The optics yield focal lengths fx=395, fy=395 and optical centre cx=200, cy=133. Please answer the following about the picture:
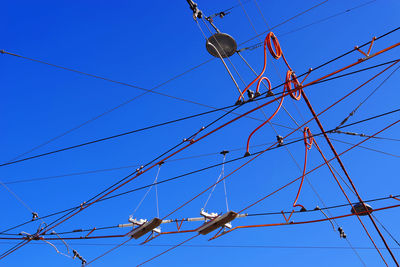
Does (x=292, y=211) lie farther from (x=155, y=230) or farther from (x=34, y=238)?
(x=34, y=238)

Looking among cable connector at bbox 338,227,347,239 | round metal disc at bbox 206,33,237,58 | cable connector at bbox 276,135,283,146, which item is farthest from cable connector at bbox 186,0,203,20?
cable connector at bbox 338,227,347,239

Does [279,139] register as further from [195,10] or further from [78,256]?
[78,256]

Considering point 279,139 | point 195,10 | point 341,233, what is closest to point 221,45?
point 195,10

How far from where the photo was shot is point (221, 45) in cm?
803

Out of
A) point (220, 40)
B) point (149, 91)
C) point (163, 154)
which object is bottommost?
point (163, 154)

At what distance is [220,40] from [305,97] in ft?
6.98

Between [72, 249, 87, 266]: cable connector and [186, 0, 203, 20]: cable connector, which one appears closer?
[186, 0, 203, 20]: cable connector

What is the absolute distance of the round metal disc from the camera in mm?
7875

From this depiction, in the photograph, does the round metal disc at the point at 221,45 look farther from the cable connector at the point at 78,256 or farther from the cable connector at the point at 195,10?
the cable connector at the point at 78,256

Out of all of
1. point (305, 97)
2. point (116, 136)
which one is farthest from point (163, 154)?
point (305, 97)

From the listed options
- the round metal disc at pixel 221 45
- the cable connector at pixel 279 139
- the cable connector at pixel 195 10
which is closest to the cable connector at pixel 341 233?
the cable connector at pixel 279 139

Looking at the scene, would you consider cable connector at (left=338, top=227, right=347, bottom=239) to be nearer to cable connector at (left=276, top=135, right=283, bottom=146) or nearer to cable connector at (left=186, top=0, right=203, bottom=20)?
cable connector at (left=276, top=135, right=283, bottom=146)

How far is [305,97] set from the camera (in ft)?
27.0

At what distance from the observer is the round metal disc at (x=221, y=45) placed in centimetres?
788
